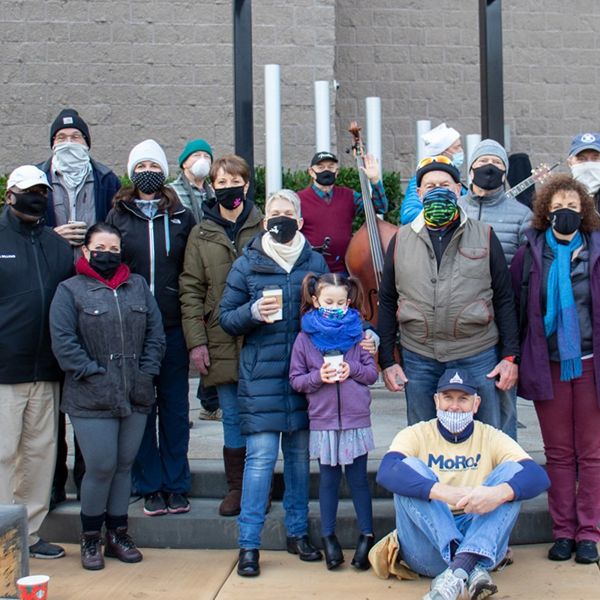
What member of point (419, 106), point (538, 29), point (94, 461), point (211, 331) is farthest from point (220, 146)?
point (94, 461)

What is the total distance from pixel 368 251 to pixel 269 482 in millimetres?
1981

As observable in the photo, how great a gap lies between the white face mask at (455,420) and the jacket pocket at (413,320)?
0.44 m

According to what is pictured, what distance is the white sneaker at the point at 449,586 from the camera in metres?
4.39

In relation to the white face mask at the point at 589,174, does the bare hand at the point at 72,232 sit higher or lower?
lower

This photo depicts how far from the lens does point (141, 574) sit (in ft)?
16.7

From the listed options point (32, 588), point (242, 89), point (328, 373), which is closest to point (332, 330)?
point (328, 373)

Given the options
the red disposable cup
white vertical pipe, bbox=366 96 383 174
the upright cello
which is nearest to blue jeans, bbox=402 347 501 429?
the upright cello

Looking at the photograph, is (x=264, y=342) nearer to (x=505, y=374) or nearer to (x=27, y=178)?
(x=505, y=374)

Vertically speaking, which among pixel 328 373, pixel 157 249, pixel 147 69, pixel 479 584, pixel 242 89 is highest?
pixel 147 69

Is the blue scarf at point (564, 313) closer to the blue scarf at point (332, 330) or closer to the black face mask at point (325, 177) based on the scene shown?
the blue scarf at point (332, 330)

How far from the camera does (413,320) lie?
5.12m

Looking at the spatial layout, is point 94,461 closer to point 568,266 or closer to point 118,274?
point 118,274

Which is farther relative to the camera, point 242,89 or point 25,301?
point 242,89

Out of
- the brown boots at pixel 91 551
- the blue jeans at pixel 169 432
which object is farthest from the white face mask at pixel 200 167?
the brown boots at pixel 91 551
